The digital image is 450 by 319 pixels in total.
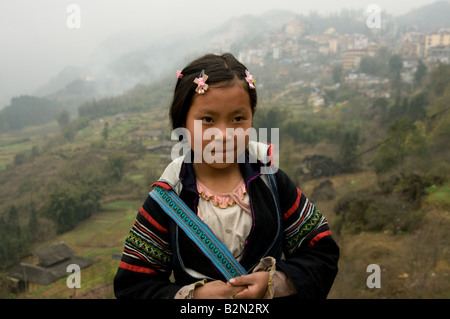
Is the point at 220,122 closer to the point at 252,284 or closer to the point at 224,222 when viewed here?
the point at 224,222

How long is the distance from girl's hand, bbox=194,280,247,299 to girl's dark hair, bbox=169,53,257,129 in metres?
0.48

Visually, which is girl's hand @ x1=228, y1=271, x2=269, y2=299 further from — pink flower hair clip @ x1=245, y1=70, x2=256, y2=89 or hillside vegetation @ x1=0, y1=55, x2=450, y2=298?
hillside vegetation @ x1=0, y1=55, x2=450, y2=298

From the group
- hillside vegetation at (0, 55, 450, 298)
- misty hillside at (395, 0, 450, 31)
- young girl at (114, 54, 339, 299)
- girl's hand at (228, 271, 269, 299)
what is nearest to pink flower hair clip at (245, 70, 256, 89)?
young girl at (114, 54, 339, 299)

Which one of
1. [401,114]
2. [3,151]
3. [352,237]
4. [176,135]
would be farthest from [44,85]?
[176,135]

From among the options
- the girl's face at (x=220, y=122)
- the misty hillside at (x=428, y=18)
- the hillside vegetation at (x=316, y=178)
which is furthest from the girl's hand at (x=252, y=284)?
the misty hillside at (x=428, y=18)

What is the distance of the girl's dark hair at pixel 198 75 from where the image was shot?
40.9 inches

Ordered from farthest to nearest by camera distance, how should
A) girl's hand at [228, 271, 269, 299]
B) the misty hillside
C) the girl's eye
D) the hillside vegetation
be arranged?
1. the misty hillside
2. the hillside vegetation
3. the girl's eye
4. girl's hand at [228, 271, 269, 299]

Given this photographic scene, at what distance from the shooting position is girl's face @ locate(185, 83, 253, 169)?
1022 millimetres

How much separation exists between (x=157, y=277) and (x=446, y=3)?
65.3m

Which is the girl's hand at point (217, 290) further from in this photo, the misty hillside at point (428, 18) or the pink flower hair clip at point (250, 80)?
the misty hillside at point (428, 18)

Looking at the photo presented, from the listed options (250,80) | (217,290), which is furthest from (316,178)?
(217,290)

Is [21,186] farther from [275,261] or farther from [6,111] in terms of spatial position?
[275,261]

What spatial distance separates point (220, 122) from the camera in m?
1.03

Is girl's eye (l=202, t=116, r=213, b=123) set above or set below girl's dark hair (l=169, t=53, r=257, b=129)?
below
